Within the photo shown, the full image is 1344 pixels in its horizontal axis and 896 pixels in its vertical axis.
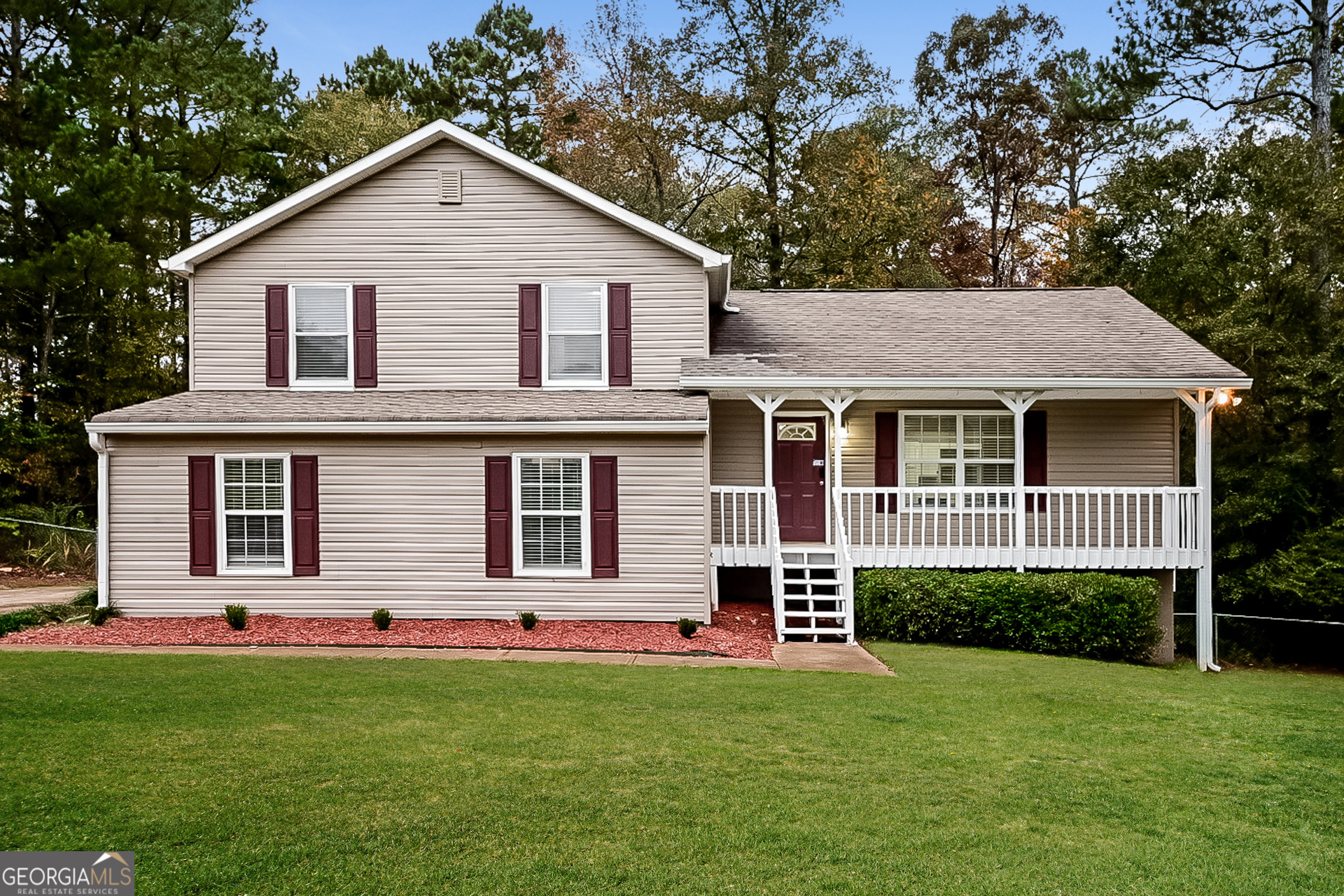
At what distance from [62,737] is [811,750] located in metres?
5.35

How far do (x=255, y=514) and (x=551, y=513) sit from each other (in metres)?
4.08

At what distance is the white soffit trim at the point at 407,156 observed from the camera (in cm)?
1371

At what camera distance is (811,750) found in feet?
22.4

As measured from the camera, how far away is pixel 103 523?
12.7 metres

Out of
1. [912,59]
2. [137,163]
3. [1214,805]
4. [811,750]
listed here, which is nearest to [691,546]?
[811,750]

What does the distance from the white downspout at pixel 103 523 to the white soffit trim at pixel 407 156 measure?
2779mm

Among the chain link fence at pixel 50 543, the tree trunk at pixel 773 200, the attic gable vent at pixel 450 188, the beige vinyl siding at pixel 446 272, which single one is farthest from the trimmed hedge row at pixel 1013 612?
the tree trunk at pixel 773 200

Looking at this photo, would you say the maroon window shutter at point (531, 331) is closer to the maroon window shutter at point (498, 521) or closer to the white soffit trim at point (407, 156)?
the white soffit trim at point (407, 156)

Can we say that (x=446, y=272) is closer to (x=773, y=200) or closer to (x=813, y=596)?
(x=813, y=596)

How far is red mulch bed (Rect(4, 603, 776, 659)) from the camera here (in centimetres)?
1112

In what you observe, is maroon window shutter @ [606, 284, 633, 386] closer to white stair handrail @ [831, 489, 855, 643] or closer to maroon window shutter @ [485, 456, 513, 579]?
maroon window shutter @ [485, 456, 513, 579]

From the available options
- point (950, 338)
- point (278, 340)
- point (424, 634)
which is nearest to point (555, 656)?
point (424, 634)

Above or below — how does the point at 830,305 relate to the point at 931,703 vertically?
above

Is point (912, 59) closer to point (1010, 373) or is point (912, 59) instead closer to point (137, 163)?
point (1010, 373)
